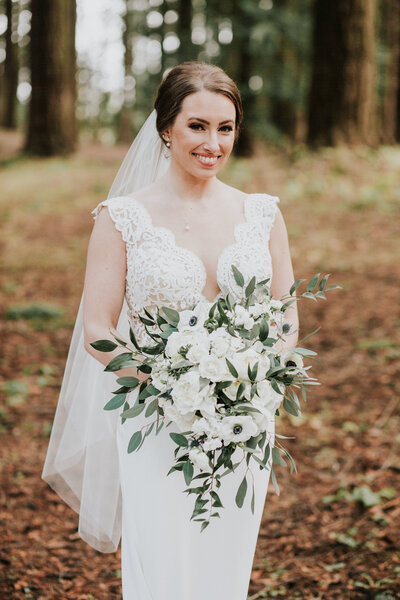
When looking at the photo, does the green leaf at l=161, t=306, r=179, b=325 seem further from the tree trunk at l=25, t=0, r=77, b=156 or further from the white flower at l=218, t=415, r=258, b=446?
the tree trunk at l=25, t=0, r=77, b=156

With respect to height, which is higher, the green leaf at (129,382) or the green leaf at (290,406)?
the green leaf at (129,382)

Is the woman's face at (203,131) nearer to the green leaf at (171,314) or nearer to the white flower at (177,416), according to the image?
the green leaf at (171,314)

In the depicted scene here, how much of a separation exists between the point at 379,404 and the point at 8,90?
71.0 ft

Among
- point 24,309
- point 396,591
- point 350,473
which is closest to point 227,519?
point 396,591

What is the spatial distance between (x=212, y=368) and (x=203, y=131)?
112 centimetres

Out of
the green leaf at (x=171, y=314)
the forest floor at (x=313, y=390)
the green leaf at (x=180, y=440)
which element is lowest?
the forest floor at (x=313, y=390)

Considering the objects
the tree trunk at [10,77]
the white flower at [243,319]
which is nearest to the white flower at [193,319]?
the white flower at [243,319]

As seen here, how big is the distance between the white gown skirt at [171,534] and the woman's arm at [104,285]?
40 centimetres

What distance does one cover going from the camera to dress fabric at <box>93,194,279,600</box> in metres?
2.62

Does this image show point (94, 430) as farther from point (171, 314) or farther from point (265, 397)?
point (265, 397)

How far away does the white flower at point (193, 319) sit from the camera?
2.17 meters

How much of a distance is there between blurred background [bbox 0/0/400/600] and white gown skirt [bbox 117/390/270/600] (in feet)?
3.64

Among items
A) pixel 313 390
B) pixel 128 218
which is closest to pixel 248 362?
pixel 128 218

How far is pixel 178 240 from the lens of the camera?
107 inches
